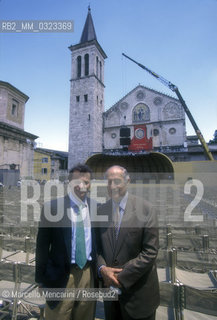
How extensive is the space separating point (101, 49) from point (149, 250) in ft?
136

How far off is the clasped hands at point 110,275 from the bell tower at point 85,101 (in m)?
29.2

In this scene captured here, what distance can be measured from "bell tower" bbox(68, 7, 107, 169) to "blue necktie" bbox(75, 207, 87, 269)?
2900 centimetres

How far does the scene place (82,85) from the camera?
3338 centimetres

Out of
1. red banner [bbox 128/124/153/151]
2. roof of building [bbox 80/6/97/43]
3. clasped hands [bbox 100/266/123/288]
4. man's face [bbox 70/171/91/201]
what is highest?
roof of building [bbox 80/6/97/43]

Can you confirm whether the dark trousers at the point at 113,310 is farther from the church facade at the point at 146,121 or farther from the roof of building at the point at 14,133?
the church facade at the point at 146,121

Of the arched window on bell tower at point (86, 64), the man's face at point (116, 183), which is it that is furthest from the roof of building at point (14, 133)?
the man's face at point (116, 183)

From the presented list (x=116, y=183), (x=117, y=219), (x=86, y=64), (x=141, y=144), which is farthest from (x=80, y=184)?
(x=86, y=64)

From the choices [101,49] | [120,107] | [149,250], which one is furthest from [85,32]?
[149,250]

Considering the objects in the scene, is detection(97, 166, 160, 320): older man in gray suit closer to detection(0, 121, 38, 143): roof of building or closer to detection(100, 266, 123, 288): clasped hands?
detection(100, 266, 123, 288): clasped hands

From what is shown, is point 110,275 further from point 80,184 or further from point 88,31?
point 88,31

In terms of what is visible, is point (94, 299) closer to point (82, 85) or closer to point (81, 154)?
point (81, 154)

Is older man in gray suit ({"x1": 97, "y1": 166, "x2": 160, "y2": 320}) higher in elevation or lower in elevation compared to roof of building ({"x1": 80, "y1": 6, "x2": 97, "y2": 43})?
lower

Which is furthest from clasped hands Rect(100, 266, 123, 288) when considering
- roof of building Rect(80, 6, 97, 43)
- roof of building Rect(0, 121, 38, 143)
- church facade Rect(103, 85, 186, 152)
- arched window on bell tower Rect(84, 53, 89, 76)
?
roof of building Rect(80, 6, 97, 43)

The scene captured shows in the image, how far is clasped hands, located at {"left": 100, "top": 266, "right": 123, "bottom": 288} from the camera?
62.3 inches
